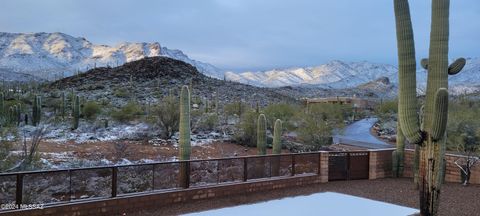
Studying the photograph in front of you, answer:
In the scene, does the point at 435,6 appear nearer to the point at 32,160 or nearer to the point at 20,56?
the point at 32,160

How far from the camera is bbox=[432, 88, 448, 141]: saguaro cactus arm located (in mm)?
8992

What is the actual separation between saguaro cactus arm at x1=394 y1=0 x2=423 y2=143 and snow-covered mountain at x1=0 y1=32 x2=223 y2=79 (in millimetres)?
131358

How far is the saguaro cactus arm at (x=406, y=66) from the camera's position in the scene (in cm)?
967

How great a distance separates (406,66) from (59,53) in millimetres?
166879

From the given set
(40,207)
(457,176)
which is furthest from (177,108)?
(40,207)

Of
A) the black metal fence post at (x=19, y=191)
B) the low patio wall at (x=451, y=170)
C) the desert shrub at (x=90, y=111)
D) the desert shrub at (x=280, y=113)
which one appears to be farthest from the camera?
the desert shrub at (x=90, y=111)

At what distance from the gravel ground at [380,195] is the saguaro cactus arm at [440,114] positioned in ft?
9.62

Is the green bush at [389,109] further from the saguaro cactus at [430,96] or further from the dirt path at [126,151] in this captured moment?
the saguaro cactus at [430,96]

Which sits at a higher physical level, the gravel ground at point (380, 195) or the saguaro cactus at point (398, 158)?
the saguaro cactus at point (398, 158)

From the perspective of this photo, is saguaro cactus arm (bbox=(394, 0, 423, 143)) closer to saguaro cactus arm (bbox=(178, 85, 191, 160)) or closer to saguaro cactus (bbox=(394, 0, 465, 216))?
saguaro cactus (bbox=(394, 0, 465, 216))

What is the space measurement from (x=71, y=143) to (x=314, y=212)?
1747cm

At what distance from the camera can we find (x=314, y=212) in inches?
435

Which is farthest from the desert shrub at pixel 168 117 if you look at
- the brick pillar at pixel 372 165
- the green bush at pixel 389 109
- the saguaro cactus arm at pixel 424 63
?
the green bush at pixel 389 109

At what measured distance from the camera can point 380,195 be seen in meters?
13.5
